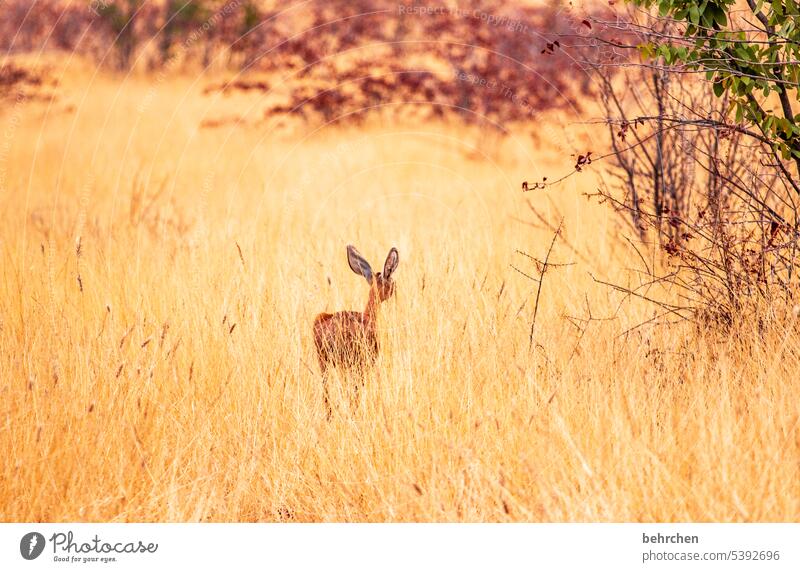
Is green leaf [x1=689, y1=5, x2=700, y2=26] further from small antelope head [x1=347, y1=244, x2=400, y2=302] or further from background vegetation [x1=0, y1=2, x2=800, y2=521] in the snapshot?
small antelope head [x1=347, y1=244, x2=400, y2=302]

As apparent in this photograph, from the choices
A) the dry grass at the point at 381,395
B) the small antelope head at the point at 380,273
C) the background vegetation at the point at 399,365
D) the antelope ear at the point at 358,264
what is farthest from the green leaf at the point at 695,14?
the antelope ear at the point at 358,264

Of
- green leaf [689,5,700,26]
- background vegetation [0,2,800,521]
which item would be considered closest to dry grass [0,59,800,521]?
background vegetation [0,2,800,521]

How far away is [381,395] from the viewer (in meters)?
4.30

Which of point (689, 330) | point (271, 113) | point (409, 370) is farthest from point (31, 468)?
point (271, 113)

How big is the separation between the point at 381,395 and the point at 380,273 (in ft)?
2.13

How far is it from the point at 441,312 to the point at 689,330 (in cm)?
128

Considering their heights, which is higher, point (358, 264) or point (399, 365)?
point (358, 264)

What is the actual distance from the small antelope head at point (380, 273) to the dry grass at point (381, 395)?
0.80 feet

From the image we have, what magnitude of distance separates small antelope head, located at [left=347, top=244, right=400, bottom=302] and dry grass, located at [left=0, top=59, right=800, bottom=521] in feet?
0.80

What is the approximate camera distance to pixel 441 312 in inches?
195

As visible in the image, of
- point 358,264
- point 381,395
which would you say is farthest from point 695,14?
point 381,395

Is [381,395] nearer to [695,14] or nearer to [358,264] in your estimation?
[358,264]

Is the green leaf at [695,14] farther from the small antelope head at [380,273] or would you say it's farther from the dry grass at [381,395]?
the small antelope head at [380,273]

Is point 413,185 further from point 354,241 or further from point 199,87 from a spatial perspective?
point 199,87
